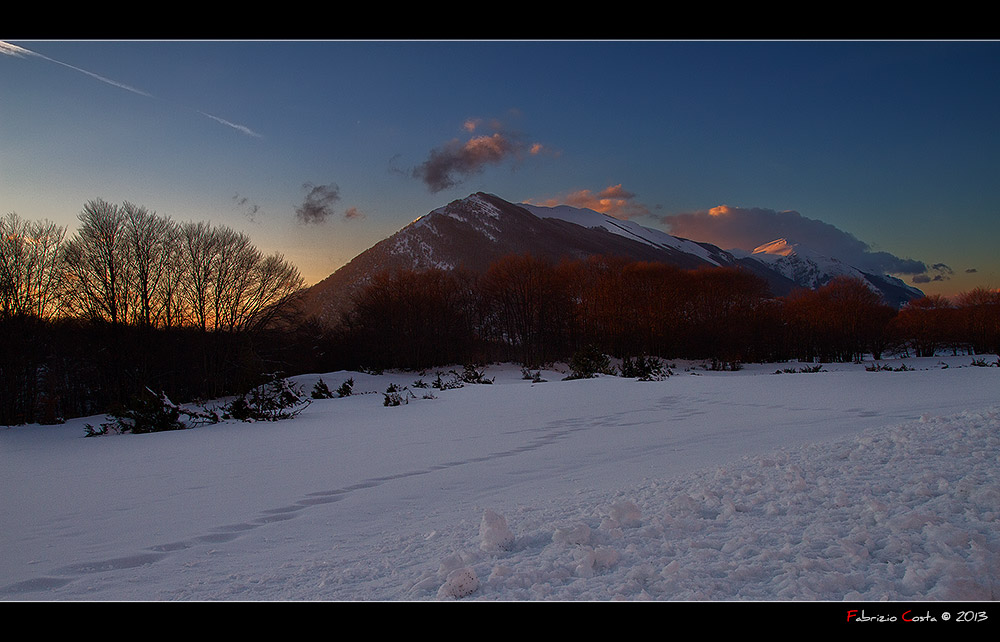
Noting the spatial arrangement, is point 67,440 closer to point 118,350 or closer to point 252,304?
point 118,350

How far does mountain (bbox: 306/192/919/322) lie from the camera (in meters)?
9.66

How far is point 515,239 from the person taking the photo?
15430 mm

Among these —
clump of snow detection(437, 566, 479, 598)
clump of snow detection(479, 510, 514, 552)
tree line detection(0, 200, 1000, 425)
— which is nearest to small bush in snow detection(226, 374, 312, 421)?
tree line detection(0, 200, 1000, 425)

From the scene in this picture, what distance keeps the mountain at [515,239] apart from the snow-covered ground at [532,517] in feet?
15.0

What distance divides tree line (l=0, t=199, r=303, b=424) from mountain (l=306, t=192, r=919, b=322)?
4.19 m

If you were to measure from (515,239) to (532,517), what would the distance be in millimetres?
13325

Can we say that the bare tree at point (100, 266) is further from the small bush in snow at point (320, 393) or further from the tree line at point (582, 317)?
the tree line at point (582, 317)

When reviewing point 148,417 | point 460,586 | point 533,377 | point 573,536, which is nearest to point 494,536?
point 573,536

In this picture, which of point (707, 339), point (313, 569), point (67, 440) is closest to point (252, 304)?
point (67, 440)

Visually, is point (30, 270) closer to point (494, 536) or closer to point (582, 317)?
point (494, 536)

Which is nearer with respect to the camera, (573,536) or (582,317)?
(573,536)

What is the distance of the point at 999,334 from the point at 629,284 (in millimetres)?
23575

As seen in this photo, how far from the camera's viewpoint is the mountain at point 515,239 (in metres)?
9.66
